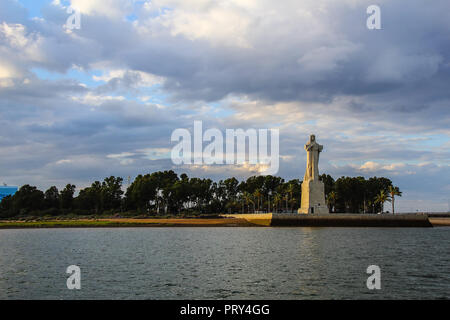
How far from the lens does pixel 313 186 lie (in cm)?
10112

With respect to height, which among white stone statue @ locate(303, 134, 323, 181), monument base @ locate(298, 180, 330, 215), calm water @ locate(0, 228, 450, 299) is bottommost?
calm water @ locate(0, 228, 450, 299)

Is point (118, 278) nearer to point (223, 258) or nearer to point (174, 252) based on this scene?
point (223, 258)

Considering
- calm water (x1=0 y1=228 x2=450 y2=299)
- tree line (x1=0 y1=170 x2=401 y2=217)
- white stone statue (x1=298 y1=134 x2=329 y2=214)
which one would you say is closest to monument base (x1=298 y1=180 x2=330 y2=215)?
white stone statue (x1=298 y1=134 x2=329 y2=214)

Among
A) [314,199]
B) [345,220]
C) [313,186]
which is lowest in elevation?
[345,220]

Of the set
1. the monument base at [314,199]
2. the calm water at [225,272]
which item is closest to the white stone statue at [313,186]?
the monument base at [314,199]

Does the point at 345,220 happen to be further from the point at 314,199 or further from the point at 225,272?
the point at 225,272

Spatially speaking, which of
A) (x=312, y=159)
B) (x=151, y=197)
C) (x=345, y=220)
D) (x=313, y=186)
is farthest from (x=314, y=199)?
(x=151, y=197)

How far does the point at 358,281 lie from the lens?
98.0 ft

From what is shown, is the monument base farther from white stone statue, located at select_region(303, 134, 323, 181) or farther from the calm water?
the calm water

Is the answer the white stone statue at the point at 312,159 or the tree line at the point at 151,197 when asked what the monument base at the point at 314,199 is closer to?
the white stone statue at the point at 312,159

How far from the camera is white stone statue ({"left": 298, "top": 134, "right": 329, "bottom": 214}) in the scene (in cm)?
10038
